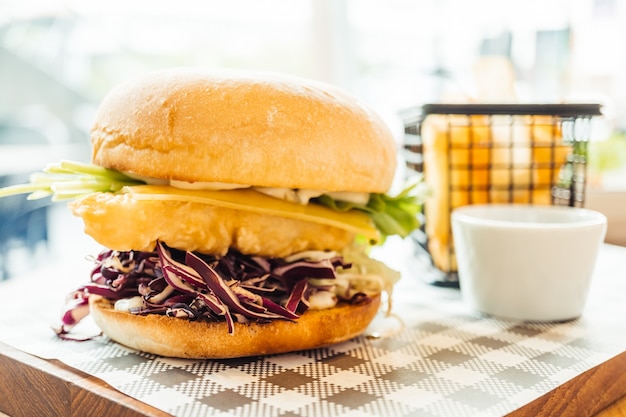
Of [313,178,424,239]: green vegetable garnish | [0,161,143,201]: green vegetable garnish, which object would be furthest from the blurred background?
[0,161,143,201]: green vegetable garnish

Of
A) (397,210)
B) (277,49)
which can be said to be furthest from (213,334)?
(277,49)

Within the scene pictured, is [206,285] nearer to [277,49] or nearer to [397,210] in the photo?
[397,210]

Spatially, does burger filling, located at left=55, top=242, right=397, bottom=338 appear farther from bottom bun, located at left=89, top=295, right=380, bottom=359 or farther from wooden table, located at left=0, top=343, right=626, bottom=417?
wooden table, located at left=0, top=343, right=626, bottom=417

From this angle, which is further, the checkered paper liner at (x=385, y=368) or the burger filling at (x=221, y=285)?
the burger filling at (x=221, y=285)

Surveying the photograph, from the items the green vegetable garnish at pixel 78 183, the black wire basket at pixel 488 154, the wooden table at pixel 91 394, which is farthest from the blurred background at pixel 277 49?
the wooden table at pixel 91 394

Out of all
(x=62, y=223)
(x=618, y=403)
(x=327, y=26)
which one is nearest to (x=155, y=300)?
(x=618, y=403)

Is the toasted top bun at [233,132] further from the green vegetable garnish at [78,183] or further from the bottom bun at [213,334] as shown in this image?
the bottom bun at [213,334]
